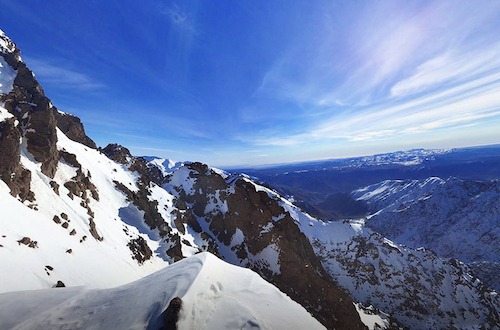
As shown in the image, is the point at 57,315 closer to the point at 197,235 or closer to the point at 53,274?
the point at 53,274

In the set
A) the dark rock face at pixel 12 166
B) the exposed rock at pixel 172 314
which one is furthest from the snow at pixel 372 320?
the dark rock face at pixel 12 166

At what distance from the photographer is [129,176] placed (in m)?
88.2

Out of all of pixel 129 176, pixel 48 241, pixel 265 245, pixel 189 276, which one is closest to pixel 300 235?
pixel 265 245

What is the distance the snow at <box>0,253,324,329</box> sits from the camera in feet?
52.8

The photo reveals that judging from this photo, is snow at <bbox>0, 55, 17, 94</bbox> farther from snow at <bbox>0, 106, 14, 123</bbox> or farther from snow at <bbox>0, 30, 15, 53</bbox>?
snow at <bbox>0, 106, 14, 123</bbox>

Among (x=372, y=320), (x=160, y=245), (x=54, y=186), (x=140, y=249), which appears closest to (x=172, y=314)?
(x=140, y=249)

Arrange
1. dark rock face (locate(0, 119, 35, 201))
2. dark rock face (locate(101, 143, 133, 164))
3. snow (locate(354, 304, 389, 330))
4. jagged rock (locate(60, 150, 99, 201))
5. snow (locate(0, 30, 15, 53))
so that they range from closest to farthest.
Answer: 1. dark rock face (locate(0, 119, 35, 201))
2. jagged rock (locate(60, 150, 99, 201))
3. snow (locate(0, 30, 15, 53))
4. snow (locate(354, 304, 389, 330))
5. dark rock face (locate(101, 143, 133, 164))

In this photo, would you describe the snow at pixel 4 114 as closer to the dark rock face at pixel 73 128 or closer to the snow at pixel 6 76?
the snow at pixel 6 76

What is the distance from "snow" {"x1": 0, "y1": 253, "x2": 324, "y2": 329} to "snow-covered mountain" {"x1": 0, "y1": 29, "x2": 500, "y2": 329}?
0.13 meters

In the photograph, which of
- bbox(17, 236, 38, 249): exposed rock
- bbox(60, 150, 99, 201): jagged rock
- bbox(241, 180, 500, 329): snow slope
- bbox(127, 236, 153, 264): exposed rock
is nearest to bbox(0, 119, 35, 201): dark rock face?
bbox(17, 236, 38, 249): exposed rock

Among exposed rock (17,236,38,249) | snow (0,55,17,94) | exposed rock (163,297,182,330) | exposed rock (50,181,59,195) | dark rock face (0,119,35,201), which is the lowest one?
exposed rock (163,297,182,330)

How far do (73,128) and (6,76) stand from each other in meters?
28.8

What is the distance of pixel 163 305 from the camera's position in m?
17.0

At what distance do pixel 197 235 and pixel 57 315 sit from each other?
70.8 m
